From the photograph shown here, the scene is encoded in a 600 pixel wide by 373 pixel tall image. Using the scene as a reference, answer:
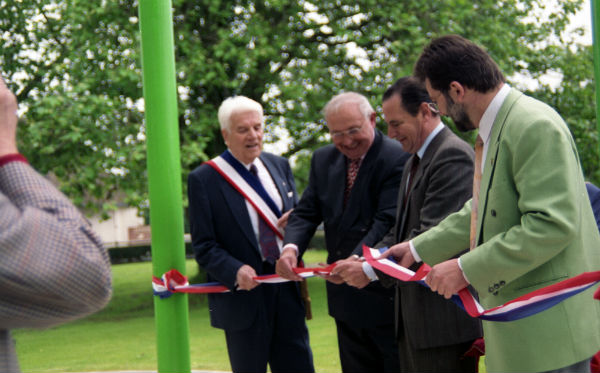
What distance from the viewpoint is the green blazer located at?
2484 mm

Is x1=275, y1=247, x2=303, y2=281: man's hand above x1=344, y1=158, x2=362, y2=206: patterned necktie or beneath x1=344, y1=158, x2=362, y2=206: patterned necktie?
beneath

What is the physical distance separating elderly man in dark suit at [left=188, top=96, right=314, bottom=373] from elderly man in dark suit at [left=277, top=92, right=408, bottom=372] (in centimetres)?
23

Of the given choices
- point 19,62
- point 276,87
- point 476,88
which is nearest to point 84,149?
point 19,62

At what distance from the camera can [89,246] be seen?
161 cm

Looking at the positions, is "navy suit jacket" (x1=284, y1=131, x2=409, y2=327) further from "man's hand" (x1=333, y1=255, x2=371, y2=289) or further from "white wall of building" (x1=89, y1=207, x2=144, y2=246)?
"white wall of building" (x1=89, y1=207, x2=144, y2=246)

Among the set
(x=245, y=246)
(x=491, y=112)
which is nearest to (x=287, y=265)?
(x=245, y=246)

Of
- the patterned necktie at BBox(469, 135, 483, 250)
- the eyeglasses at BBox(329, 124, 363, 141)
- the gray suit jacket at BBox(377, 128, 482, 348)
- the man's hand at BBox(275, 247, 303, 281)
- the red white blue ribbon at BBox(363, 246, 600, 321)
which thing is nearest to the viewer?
the red white blue ribbon at BBox(363, 246, 600, 321)

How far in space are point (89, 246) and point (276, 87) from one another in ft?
46.5

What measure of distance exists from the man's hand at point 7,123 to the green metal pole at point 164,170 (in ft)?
6.82

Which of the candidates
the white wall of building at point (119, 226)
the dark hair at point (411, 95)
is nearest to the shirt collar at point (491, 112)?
the dark hair at point (411, 95)

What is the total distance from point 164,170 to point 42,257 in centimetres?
231

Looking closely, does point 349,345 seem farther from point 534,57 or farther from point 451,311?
point 534,57

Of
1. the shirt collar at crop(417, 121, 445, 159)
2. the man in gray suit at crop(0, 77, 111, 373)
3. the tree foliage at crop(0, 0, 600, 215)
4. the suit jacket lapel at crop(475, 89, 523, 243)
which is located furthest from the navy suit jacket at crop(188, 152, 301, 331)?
the tree foliage at crop(0, 0, 600, 215)

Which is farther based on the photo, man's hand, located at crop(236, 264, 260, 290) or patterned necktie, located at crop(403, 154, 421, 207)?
man's hand, located at crop(236, 264, 260, 290)
